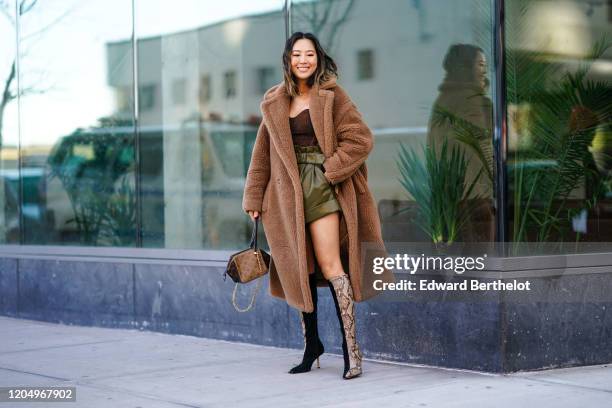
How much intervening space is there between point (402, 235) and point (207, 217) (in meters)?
2.11

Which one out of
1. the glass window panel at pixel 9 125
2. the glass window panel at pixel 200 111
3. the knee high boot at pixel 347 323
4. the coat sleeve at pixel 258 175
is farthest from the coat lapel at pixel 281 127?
the glass window panel at pixel 9 125

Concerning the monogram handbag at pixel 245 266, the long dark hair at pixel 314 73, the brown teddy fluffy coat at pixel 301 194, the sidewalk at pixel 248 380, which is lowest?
the sidewalk at pixel 248 380

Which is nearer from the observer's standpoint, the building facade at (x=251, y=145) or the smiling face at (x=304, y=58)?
the smiling face at (x=304, y=58)

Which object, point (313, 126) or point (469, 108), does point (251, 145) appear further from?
point (469, 108)

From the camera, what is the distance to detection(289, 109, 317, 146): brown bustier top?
6.68 meters

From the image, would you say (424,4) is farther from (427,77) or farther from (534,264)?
(534,264)

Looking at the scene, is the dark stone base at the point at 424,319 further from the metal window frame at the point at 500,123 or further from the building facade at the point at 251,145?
the metal window frame at the point at 500,123

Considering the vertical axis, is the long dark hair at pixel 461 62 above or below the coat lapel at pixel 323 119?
above

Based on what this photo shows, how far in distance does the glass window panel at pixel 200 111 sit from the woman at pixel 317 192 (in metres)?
1.71

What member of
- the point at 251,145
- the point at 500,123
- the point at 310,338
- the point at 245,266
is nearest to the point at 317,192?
the point at 245,266

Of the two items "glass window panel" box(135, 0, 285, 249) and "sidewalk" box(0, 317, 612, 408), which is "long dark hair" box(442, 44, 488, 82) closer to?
"glass window panel" box(135, 0, 285, 249)

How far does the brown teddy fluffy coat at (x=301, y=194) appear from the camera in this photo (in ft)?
21.5

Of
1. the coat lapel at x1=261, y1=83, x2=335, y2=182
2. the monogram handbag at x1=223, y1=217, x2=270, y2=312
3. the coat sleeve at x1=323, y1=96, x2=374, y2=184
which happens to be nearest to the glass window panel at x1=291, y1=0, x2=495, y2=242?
the coat sleeve at x1=323, y1=96, x2=374, y2=184

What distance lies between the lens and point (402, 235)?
291 inches
